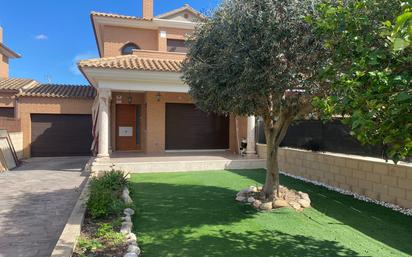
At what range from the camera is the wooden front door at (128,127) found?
55.4 ft

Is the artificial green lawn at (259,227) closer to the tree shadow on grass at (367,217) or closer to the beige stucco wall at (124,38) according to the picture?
the tree shadow on grass at (367,217)

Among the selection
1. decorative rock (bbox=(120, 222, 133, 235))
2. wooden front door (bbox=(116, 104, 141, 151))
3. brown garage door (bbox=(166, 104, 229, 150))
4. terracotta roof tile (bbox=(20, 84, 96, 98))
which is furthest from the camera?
terracotta roof tile (bbox=(20, 84, 96, 98))

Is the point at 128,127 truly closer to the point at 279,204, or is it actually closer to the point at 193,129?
the point at 193,129

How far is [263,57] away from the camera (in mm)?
→ 5719

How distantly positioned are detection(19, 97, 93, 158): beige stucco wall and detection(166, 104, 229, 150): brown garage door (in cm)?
590

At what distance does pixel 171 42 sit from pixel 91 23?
447 centimetres

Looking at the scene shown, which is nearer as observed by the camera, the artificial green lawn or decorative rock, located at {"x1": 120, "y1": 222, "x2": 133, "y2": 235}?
the artificial green lawn

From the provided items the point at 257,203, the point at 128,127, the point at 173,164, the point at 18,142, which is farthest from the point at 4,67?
the point at 257,203

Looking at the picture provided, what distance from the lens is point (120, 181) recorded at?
8453mm

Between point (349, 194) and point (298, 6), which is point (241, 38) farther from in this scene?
point (349, 194)

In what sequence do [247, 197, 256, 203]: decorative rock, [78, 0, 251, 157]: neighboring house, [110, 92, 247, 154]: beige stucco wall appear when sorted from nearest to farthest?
1. [247, 197, 256, 203]: decorative rock
2. [78, 0, 251, 157]: neighboring house
3. [110, 92, 247, 154]: beige stucco wall

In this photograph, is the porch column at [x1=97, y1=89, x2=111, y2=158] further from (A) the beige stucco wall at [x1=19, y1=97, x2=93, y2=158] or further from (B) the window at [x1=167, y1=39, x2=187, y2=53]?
(A) the beige stucco wall at [x1=19, y1=97, x2=93, y2=158]

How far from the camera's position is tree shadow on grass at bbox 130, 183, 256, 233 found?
6.32 meters

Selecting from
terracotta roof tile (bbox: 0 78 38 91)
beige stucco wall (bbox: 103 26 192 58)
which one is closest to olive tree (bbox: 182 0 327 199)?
beige stucco wall (bbox: 103 26 192 58)
